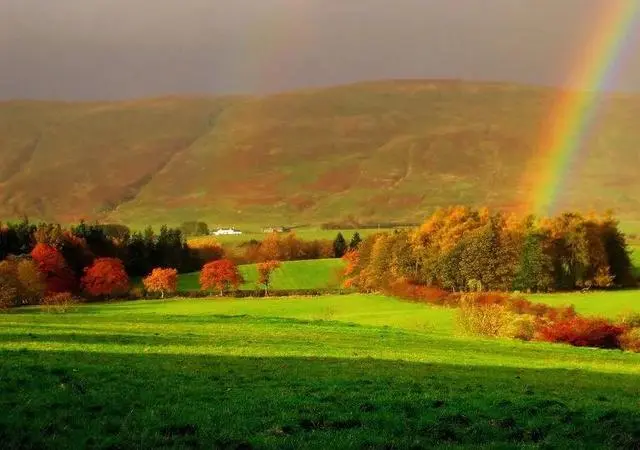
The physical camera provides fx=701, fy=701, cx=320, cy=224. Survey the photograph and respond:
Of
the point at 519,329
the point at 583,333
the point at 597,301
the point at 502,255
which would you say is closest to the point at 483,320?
the point at 519,329

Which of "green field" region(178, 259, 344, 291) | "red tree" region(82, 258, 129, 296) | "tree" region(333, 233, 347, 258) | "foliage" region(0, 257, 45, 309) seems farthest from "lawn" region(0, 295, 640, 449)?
"tree" region(333, 233, 347, 258)

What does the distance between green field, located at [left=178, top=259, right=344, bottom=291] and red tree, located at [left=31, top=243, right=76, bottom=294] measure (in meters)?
23.7

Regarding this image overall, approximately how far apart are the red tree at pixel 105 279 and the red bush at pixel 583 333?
88311 millimetres

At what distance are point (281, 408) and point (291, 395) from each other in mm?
2234

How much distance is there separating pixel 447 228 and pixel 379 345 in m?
98.9

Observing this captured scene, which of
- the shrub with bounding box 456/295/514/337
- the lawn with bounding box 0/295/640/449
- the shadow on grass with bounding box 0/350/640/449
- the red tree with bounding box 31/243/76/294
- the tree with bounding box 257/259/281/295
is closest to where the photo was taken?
the shadow on grass with bounding box 0/350/640/449

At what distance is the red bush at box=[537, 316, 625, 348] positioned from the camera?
63156 millimetres

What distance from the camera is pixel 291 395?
66.5 feet

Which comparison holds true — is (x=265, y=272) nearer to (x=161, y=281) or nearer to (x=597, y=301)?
(x=161, y=281)

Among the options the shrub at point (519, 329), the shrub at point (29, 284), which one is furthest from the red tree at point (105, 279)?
the shrub at point (519, 329)

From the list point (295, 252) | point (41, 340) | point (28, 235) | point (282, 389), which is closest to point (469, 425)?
point (282, 389)

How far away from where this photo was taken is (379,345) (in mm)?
43500

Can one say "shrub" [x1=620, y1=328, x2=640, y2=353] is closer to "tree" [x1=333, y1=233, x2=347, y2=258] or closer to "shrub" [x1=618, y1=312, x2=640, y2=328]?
"shrub" [x1=618, y1=312, x2=640, y2=328]

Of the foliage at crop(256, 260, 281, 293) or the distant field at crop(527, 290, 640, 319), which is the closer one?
the distant field at crop(527, 290, 640, 319)
